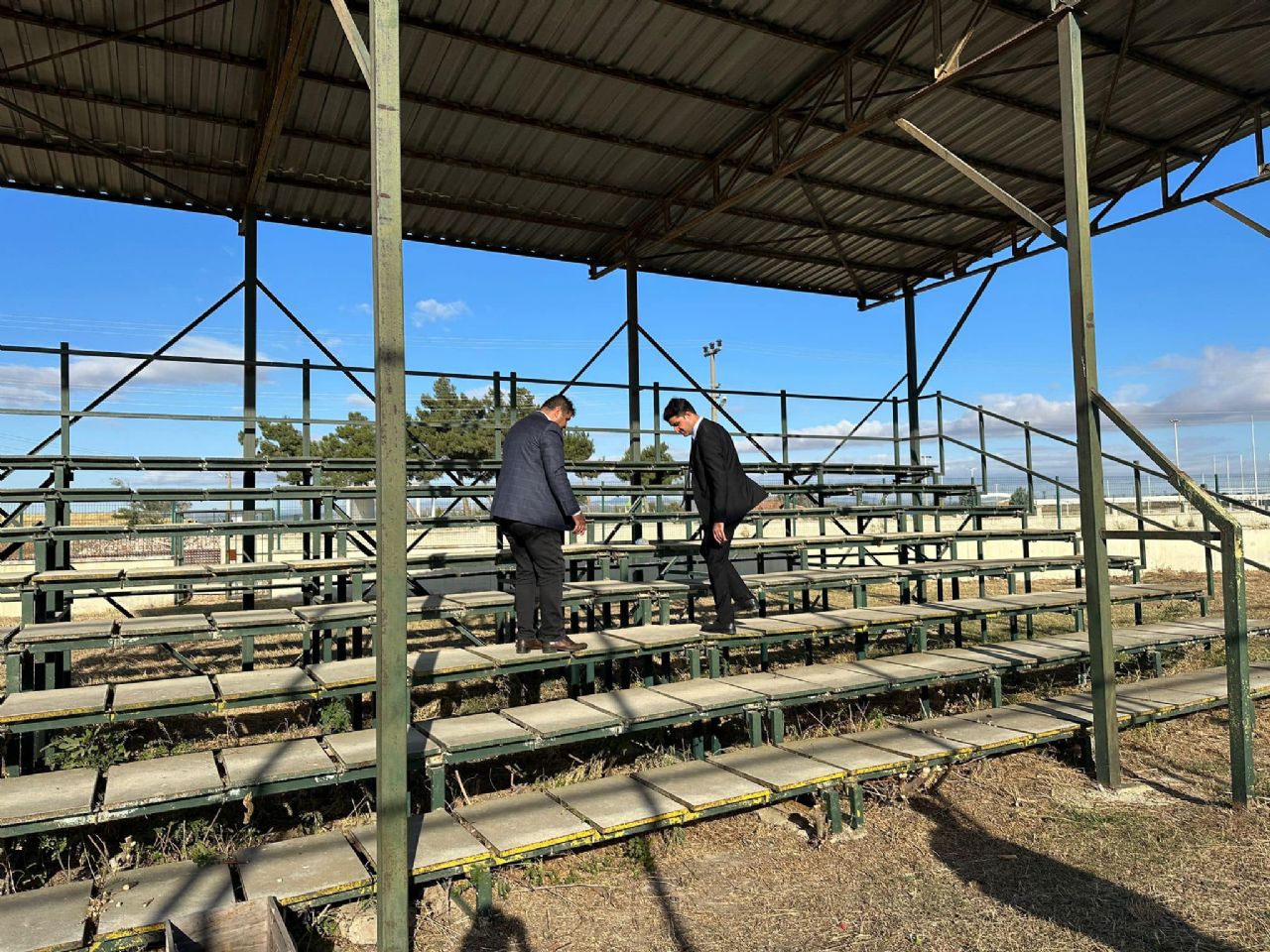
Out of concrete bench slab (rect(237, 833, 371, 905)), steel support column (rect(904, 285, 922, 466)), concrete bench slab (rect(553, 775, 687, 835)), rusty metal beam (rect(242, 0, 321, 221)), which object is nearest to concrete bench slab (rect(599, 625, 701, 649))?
concrete bench slab (rect(553, 775, 687, 835))

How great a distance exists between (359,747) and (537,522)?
5.11 ft

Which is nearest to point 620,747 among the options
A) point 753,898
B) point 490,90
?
point 753,898

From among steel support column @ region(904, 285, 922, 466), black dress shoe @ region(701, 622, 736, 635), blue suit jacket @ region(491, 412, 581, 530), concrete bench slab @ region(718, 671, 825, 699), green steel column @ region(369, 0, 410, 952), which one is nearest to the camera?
green steel column @ region(369, 0, 410, 952)

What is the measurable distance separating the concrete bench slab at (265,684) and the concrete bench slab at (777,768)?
204 cm

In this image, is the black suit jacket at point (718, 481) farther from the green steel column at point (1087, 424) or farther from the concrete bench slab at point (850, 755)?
the green steel column at point (1087, 424)

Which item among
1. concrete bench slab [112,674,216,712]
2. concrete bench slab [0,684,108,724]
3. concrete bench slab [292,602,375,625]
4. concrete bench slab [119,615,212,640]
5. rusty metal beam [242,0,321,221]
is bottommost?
concrete bench slab [112,674,216,712]

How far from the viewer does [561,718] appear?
3.84m

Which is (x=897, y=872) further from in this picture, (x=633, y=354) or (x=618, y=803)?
(x=633, y=354)

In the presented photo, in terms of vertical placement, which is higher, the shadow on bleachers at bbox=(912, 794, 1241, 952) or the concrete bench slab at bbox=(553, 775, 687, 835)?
the concrete bench slab at bbox=(553, 775, 687, 835)

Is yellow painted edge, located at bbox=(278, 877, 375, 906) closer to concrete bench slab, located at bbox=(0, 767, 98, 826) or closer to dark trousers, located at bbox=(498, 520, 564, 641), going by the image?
concrete bench slab, located at bbox=(0, 767, 98, 826)

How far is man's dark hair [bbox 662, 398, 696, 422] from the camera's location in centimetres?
534

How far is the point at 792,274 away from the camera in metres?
13.1

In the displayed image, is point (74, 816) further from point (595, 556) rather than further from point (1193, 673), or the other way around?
point (1193, 673)

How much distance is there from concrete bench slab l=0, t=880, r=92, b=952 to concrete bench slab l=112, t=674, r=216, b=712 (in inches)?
34.9
